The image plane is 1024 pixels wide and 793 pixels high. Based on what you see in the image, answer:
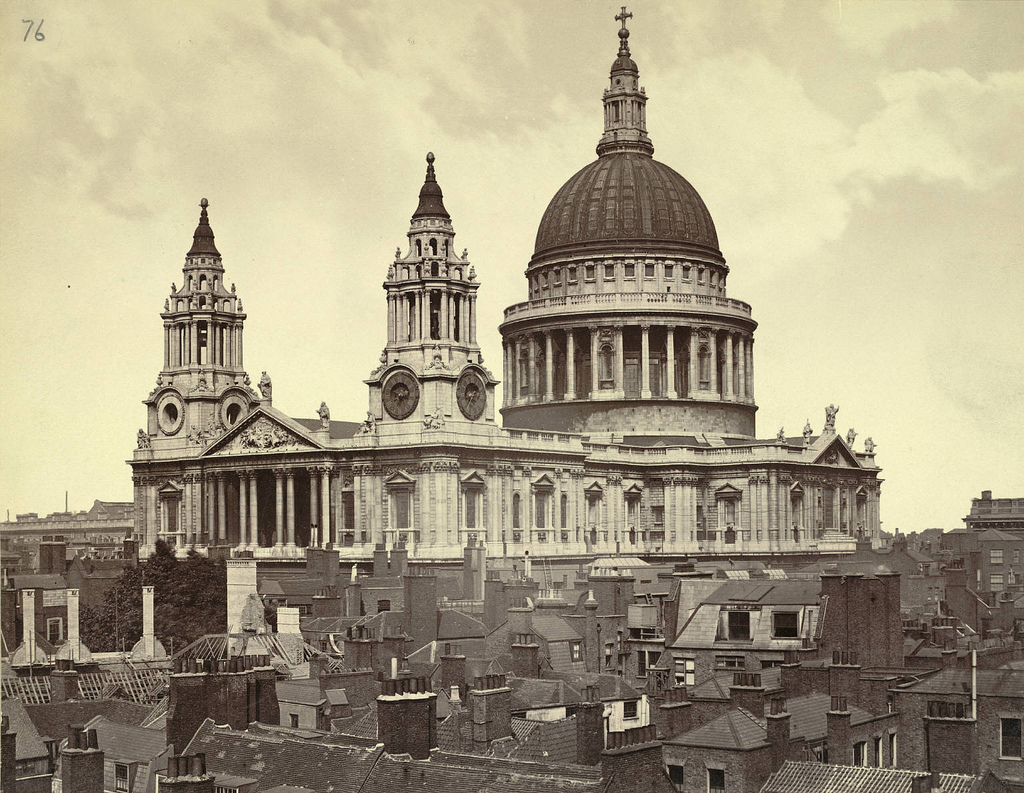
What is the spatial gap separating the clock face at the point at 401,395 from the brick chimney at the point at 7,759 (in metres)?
73.2

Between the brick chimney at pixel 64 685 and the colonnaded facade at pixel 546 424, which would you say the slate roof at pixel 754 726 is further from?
the colonnaded facade at pixel 546 424

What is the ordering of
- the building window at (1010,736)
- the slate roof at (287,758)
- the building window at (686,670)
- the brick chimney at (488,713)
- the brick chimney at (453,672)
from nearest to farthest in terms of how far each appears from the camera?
the slate roof at (287,758) → the brick chimney at (488,713) → the building window at (1010,736) → the brick chimney at (453,672) → the building window at (686,670)

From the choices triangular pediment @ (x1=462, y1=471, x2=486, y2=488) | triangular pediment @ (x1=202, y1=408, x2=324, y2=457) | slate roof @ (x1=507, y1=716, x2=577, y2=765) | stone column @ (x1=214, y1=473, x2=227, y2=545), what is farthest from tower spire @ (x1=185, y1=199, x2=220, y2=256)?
slate roof @ (x1=507, y1=716, x2=577, y2=765)

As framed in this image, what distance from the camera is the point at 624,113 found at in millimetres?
148750

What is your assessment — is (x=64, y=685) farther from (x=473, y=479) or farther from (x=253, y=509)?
(x=253, y=509)

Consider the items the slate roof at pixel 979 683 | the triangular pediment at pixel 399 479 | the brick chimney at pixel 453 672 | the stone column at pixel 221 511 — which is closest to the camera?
the slate roof at pixel 979 683

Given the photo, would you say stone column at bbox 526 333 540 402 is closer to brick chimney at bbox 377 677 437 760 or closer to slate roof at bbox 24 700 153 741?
slate roof at bbox 24 700 153 741

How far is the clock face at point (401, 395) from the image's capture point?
375 ft

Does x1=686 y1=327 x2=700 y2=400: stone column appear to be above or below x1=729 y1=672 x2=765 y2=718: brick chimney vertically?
above

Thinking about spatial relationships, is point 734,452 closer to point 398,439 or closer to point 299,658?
point 398,439

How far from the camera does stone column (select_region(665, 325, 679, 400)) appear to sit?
141 meters

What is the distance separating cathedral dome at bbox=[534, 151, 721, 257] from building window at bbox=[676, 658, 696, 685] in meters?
84.5

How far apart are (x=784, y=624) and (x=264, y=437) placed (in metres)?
65.5

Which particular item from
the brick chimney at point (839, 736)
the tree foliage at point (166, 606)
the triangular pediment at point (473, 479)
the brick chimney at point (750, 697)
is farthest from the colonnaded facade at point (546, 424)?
the brick chimney at point (839, 736)
